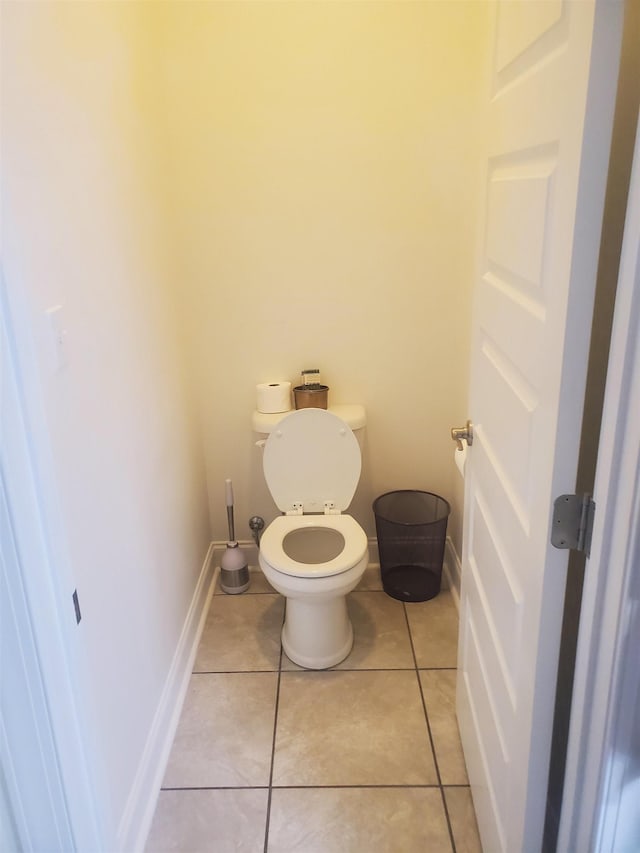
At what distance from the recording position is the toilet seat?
2020 millimetres

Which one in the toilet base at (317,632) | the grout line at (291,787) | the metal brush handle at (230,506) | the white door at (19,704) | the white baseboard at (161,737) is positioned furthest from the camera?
the metal brush handle at (230,506)

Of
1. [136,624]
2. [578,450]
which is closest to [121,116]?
[136,624]

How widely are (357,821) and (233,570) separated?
3.66ft

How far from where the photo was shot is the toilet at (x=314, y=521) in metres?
2.12

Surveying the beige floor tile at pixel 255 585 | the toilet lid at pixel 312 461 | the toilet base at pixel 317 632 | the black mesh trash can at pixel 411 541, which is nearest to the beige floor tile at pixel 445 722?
the toilet base at pixel 317 632

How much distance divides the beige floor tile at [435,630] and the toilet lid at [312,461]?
51 cm

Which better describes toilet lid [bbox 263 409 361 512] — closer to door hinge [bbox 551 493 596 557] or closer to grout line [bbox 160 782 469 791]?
grout line [bbox 160 782 469 791]

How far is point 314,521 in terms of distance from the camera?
90.7 inches

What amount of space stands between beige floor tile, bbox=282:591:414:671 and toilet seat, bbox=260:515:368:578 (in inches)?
13.6

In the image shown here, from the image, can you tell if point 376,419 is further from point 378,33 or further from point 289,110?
point 378,33

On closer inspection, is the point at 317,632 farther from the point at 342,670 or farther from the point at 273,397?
the point at 273,397

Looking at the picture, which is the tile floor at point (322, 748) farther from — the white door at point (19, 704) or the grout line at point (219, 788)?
the white door at point (19, 704)

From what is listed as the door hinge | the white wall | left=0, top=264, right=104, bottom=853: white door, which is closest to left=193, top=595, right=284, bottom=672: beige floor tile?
the white wall

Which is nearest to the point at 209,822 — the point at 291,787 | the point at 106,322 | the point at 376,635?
the point at 291,787
